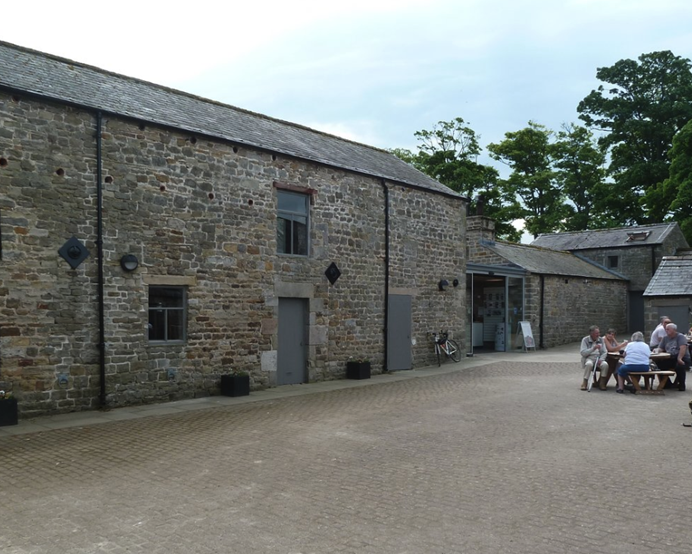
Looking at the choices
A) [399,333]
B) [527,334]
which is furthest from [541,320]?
[399,333]

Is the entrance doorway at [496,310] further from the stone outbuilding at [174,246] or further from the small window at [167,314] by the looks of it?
the small window at [167,314]

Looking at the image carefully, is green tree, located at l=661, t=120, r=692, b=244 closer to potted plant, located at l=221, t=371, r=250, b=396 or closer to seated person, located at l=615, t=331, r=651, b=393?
seated person, located at l=615, t=331, r=651, b=393

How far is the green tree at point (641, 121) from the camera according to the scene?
37.5 meters

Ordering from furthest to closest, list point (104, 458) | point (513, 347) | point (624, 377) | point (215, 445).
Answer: point (513, 347) < point (624, 377) < point (215, 445) < point (104, 458)

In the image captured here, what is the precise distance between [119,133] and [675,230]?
101 feet

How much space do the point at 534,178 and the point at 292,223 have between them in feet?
98.8

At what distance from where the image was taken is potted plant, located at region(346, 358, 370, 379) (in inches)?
570

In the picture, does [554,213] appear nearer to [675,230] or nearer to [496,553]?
[675,230]

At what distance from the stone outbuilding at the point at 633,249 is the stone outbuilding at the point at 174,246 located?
63.9ft

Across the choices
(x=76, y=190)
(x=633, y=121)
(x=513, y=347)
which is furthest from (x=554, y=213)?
(x=76, y=190)

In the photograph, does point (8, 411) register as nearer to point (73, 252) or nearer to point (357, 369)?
point (73, 252)

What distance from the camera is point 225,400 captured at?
447 inches

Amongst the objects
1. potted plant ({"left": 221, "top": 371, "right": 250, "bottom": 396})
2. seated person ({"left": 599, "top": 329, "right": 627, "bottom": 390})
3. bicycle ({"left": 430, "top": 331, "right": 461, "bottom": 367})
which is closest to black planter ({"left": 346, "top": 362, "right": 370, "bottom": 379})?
potted plant ({"left": 221, "top": 371, "right": 250, "bottom": 396})

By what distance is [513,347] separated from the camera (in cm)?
2308
